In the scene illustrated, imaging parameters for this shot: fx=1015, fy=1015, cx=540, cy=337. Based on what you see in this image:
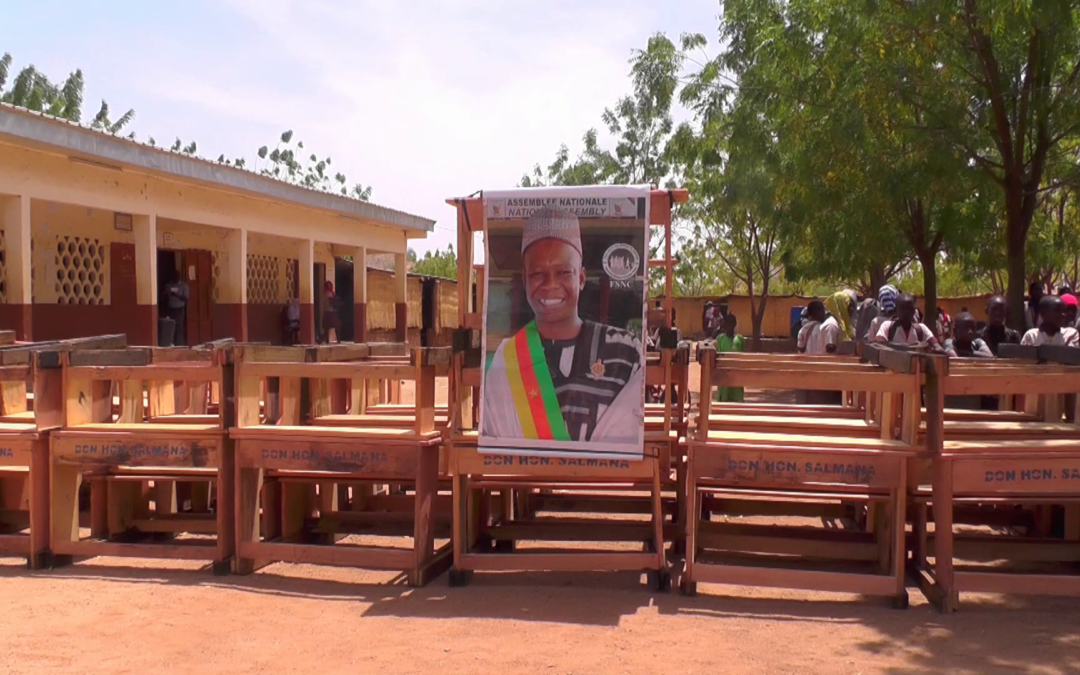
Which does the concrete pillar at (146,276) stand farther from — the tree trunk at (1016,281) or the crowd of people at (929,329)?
the tree trunk at (1016,281)

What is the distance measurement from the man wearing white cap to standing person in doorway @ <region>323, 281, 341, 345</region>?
17749mm

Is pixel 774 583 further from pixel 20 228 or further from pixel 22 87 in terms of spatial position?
pixel 22 87

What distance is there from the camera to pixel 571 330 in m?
5.28

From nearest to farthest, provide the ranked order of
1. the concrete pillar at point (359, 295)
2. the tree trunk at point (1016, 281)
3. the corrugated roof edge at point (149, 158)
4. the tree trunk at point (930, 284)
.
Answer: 1. the tree trunk at point (1016, 281)
2. the corrugated roof edge at point (149, 158)
3. the tree trunk at point (930, 284)
4. the concrete pillar at point (359, 295)

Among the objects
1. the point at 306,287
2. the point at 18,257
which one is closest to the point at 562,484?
the point at 18,257

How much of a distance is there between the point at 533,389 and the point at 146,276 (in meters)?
11.2

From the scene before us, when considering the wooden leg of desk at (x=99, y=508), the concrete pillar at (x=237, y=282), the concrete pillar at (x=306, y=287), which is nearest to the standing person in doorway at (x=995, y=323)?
the wooden leg of desk at (x=99, y=508)

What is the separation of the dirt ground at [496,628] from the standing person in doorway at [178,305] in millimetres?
11660

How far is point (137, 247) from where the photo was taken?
1497 cm

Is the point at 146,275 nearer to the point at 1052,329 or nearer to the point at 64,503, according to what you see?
the point at 64,503

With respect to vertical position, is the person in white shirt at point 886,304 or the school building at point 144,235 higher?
the school building at point 144,235

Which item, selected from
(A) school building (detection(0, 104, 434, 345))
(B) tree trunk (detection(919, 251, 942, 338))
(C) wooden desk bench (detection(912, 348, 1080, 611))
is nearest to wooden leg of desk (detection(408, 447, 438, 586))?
(C) wooden desk bench (detection(912, 348, 1080, 611))

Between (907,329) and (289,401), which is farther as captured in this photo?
(907,329)

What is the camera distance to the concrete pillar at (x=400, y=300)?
24.1 m
